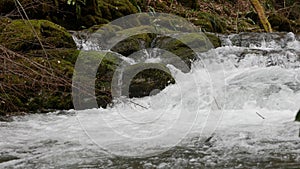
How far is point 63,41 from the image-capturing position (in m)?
6.46

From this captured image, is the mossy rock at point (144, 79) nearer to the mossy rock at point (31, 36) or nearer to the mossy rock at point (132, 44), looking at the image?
the mossy rock at point (132, 44)

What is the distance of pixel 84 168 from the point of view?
2881 millimetres

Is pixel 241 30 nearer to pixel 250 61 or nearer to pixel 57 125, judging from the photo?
pixel 250 61

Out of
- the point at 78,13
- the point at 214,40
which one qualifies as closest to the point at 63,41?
Result: the point at 78,13

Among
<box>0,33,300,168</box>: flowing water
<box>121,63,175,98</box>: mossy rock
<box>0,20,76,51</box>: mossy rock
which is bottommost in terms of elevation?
<box>0,33,300,168</box>: flowing water

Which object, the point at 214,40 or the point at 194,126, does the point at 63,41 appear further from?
the point at 194,126

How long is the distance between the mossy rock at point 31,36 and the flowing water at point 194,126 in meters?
0.67

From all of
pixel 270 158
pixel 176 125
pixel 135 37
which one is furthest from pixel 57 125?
pixel 135 37

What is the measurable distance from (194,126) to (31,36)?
2902 millimetres

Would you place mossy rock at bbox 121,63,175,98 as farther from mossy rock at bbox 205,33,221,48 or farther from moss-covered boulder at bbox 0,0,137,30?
moss-covered boulder at bbox 0,0,137,30

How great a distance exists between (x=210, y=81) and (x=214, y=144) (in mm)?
2896

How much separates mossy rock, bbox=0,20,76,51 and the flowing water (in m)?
0.67

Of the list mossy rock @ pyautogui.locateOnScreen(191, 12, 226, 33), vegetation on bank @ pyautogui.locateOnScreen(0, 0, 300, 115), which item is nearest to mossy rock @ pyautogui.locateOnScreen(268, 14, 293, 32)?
vegetation on bank @ pyautogui.locateOnScreen(0, 0, 300, 115)

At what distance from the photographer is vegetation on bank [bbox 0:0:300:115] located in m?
3.98
